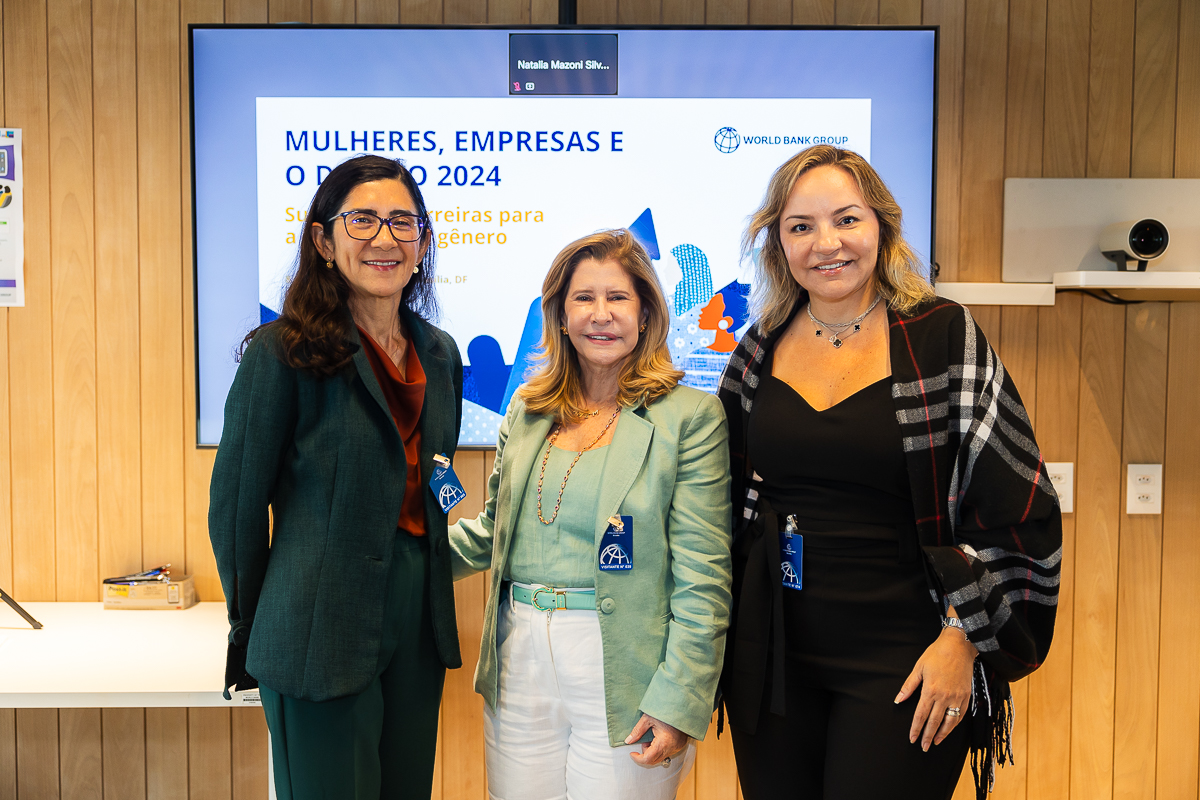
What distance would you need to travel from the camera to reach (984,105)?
2.41 metres

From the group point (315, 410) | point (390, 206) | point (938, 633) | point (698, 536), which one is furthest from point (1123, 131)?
point (315, 410)

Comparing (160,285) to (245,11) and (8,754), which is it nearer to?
(245,11)

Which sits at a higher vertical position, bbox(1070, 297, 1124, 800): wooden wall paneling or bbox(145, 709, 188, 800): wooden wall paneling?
bbox(1070, 297, 1124, 800): wooden wall paneling

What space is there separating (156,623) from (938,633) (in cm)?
212

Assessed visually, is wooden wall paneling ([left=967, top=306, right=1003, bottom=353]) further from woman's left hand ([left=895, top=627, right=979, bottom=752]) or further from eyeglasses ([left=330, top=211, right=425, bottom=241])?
eyeglasses ([left=330, top=211, right=425, bottom=241])

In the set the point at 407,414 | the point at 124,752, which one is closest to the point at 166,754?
the point at 124,752

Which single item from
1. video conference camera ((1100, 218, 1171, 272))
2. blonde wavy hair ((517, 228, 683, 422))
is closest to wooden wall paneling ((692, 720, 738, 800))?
blonde wavy hair ((517, 228, 683, 422))

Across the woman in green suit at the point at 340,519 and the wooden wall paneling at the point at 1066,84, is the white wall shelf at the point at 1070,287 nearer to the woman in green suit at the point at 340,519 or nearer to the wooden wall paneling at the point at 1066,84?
the wooden wall paneling at the point at 1066,84

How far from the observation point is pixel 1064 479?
2.44 meters

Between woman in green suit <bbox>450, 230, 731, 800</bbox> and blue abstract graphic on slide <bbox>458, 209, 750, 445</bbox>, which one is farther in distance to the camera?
blue abstract graphic on slide <bbox>458, 209, 750, 445</bbox>

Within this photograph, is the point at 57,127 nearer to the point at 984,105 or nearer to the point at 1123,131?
the point at 984,105

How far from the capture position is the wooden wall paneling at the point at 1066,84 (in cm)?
240

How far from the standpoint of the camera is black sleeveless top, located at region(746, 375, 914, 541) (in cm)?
138

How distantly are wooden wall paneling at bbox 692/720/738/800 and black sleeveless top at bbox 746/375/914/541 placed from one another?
135 cm
